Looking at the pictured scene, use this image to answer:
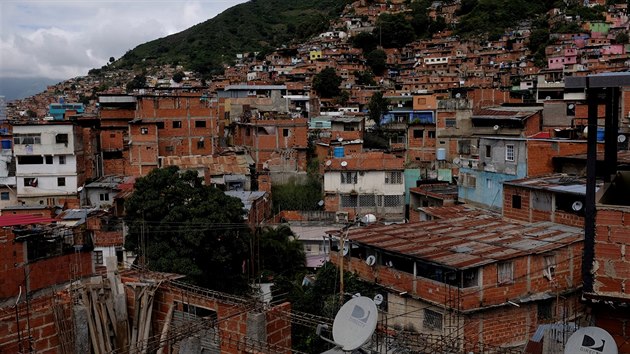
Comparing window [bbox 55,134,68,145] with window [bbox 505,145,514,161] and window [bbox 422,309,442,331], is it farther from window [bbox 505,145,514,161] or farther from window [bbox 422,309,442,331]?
window [bbox 422,309,442,331]

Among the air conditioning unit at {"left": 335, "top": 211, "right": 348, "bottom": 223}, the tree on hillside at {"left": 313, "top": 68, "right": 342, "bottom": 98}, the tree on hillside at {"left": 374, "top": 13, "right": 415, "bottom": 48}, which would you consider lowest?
the air conditioning unit at {"left": 335, "top": 211, "right": 348, "bottom": 223}

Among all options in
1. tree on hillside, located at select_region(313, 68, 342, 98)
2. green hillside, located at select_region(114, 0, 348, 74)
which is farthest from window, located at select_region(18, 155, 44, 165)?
green hillside, located at select_region(114, 0, 348, 74)

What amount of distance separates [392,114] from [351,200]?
1507 centimetres

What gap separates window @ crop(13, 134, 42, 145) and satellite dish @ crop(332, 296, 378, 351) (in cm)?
2326

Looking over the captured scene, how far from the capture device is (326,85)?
54250 millimetres

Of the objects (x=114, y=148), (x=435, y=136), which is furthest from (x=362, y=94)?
(x=114, y=148)

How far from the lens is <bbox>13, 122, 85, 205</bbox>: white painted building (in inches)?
1027

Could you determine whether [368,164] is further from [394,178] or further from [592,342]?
[592,342]

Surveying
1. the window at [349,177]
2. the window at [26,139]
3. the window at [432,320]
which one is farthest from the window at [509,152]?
the window at [26,139]

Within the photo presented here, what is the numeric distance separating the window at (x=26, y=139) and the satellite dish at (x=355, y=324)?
2326 centimetres

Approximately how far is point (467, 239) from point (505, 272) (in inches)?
79.6

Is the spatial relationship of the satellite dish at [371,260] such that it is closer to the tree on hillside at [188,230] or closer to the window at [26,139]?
the tree on hillside at [188,230]

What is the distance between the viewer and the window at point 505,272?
12266 millimetres

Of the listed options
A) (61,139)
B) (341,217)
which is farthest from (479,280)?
(61,139)
